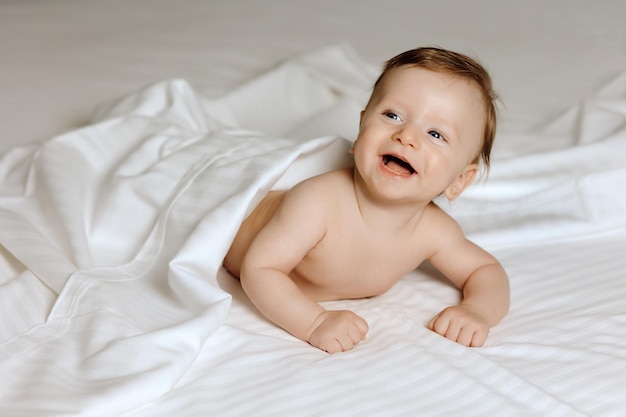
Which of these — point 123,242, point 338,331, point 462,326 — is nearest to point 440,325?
point 462,326

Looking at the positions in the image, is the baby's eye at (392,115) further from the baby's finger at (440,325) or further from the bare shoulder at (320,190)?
the baby's finger at (440,325)

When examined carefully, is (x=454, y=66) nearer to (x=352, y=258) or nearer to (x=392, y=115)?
(x=392, y=115)

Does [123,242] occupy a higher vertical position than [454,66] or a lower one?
lower

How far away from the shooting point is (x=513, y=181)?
1625mm

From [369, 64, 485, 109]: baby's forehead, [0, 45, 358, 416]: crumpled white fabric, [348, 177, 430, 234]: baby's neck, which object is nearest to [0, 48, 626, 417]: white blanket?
[0, 45, 358, 416]: crumpled white fabric

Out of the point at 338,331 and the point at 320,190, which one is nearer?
the point at 338,331

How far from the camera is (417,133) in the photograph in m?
1.24

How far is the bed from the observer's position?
3.58 feet

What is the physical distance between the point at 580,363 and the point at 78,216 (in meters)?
0.76

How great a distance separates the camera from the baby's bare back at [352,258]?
134cm

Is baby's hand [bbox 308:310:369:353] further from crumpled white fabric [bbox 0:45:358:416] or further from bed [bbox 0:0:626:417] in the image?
Result: crumpled white fabric [bbox 0:45:358:416]

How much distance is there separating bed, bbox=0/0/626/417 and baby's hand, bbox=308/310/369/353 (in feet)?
0.07

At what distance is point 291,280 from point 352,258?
97 millimetres

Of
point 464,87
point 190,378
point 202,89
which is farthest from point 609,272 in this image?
point 202,89
